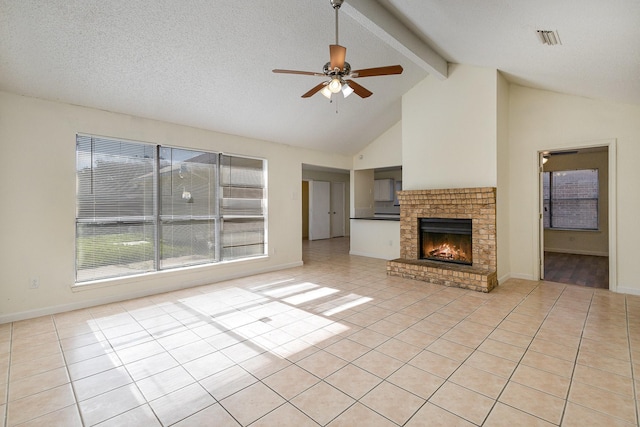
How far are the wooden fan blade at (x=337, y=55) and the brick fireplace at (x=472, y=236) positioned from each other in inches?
117

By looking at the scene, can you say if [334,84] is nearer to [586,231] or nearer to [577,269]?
[577,269]

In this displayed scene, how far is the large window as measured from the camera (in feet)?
12.4

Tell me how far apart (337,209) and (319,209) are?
93 cm

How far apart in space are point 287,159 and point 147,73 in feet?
9.74

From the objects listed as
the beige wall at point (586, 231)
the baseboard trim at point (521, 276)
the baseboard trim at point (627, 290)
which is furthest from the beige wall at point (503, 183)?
the beige wall at point (586, 231)

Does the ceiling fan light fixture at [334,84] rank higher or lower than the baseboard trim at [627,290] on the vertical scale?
higher

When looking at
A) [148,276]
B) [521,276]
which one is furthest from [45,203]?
[521,276]

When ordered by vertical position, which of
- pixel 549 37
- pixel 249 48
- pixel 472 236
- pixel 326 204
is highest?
pixel 249 48

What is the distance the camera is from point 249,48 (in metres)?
3.35

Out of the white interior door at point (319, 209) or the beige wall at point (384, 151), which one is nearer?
the beige wall at point (384, 151)

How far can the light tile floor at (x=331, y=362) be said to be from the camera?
1763mm

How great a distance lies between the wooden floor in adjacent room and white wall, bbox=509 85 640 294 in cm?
49

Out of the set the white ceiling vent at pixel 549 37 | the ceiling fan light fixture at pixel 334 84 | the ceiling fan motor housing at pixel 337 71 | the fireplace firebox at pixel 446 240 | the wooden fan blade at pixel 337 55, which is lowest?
the fireplace firebox at pixel 446 240

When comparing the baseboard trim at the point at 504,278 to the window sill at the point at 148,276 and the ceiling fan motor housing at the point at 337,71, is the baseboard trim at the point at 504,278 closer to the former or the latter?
the ceiling fan motor housing at the point at 337,71
